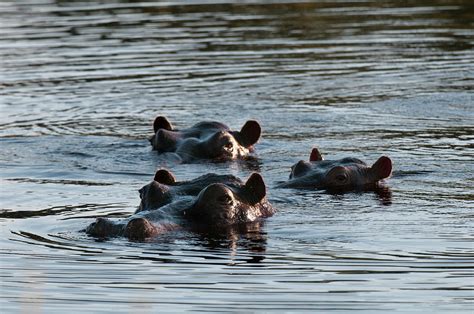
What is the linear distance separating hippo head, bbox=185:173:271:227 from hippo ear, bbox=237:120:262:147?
3.63m

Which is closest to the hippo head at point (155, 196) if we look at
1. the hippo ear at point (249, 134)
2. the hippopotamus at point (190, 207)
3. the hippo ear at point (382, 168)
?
the hippopotamus at point (190, 207)

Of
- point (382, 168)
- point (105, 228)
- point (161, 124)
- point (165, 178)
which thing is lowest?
point (105, 228)

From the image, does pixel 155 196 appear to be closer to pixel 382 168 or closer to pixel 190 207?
pixel 190 207

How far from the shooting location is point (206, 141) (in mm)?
14344

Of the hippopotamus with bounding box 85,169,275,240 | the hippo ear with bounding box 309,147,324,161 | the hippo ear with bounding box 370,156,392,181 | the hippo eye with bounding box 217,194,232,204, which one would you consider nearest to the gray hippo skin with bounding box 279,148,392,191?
the hippo ear with bounding box 370,156,392,181

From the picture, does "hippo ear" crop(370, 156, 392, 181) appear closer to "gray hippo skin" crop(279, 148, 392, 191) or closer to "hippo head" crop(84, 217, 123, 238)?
"gray hippo skin" crop(279, 148, 392, 191)

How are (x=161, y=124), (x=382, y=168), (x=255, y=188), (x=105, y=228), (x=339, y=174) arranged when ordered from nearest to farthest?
(x=105, y=228) → (x=255, y=188) → (x=339, y=174) → (x=382, y=168) → (x=161, y=124)

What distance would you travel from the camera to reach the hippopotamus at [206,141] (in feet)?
47.0

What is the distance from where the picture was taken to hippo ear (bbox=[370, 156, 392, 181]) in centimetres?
1257

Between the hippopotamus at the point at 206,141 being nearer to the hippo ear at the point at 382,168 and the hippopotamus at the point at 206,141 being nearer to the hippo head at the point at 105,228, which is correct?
the hippo ear at the point at 382,168

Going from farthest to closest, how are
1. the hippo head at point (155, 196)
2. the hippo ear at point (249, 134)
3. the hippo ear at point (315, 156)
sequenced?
the hippo ear at point (249, 134) < the hippo ear at point (315, 156) < the hippo head at point (155, 196)

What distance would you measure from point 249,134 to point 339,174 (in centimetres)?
237

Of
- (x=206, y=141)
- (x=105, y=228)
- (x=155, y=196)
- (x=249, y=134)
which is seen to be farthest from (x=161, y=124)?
(x=105, y=228)

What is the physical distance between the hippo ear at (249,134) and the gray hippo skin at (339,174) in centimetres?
164
